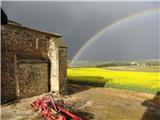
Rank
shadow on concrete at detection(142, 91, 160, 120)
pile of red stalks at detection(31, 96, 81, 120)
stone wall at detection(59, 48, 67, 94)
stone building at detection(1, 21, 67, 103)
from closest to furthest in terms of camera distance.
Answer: pile of red stalks at detection(31, 96, 81, 120)
shadow on concrete at detection(142, 91, 160, 120)
stone building at detection(1, 21, 67, 103)
stone wall at detection(59, 48, 67, 94)

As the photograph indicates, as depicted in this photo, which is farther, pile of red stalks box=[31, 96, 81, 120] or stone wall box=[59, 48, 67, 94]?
stone wall box=[59, 48, 67, 94]

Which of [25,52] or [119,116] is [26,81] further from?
[119,116]

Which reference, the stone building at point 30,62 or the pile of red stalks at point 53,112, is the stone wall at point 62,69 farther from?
the pile of red stalks at point 53,112

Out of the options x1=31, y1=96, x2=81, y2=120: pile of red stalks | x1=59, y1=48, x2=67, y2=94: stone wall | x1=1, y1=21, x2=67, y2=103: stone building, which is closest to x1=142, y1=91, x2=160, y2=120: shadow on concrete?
x1=31, y1=96, x2=81, y2=120: pile of red stalks

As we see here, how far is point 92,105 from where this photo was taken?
13156mm

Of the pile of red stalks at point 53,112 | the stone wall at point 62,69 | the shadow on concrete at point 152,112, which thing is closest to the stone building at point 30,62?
the stone wall at point 62,69

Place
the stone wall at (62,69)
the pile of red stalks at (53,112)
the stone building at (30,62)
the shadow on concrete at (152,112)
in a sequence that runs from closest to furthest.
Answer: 1. the pile of red stalks at (53,112)
2. the shadow on concrete at (152,112)
3. the stone building at (30,62)
4. the stone wall at (62,69)

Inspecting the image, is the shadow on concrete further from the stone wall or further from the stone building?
the stone building

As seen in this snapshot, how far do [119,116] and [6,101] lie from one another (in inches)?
291

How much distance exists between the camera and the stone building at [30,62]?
42.3ft

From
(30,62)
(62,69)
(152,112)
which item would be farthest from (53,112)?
(62,69)

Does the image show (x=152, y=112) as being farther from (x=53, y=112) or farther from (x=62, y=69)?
(x=62, y=69)

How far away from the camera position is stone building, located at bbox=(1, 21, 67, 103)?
12.9m

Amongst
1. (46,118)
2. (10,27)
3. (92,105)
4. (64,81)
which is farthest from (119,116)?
(10,27)
